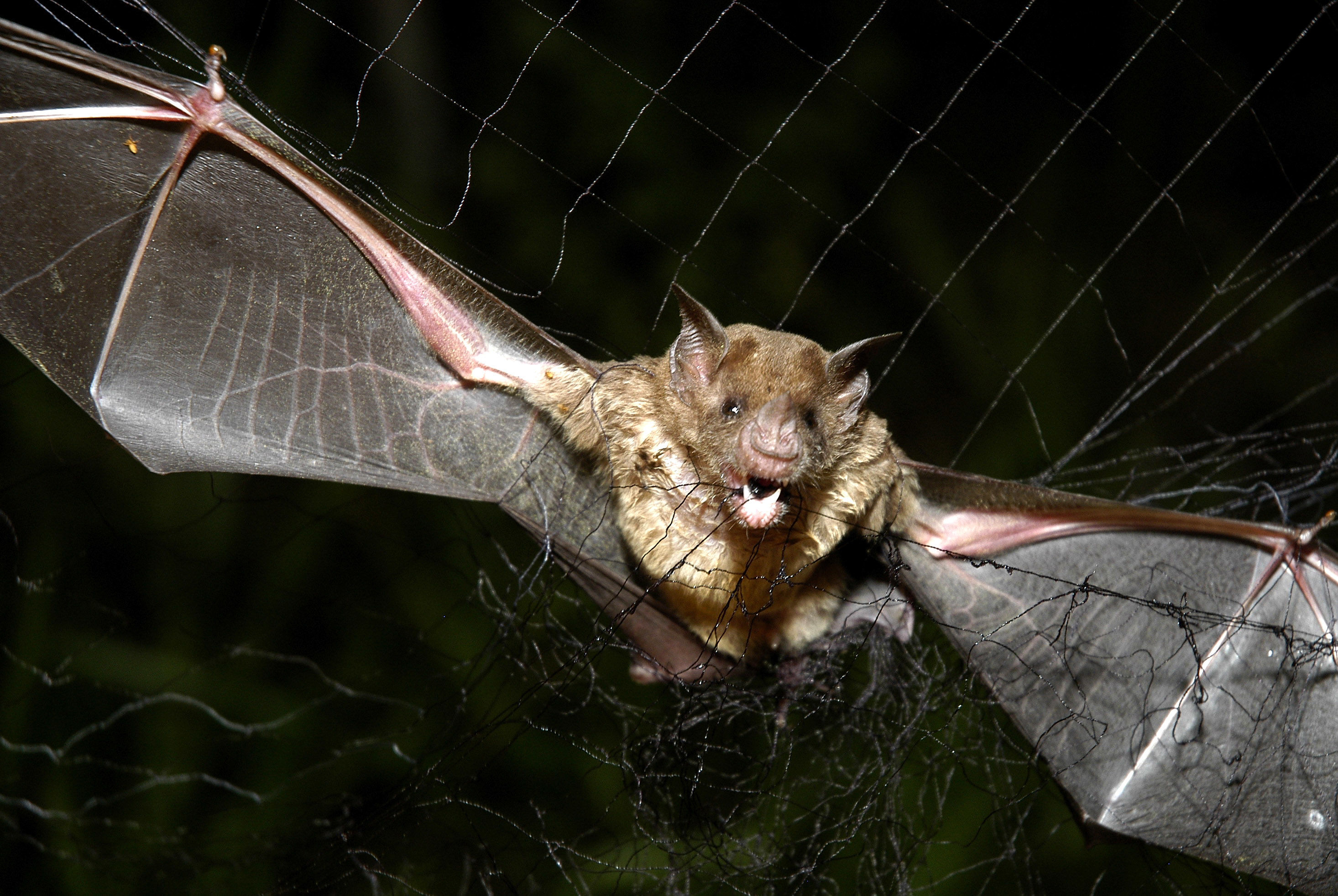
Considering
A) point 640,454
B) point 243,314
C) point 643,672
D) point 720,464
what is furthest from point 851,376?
point 243,314

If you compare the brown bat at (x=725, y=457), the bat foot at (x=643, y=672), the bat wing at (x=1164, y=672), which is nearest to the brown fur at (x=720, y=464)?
the brown bat at (x=725, y=457)

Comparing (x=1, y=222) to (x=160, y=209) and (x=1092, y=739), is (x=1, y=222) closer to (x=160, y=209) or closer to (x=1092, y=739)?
(x=160, y=209)

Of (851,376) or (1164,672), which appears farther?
(1164,672)

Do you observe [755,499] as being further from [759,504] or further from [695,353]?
[695,353]

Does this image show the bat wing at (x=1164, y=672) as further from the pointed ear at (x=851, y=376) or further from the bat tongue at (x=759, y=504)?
the bat tongue at (x=759, y=504)

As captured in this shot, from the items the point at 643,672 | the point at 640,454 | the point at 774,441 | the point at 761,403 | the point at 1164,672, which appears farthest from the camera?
the point at 643,672

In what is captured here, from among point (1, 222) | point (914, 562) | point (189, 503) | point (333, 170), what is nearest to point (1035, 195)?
point (914, 562)
